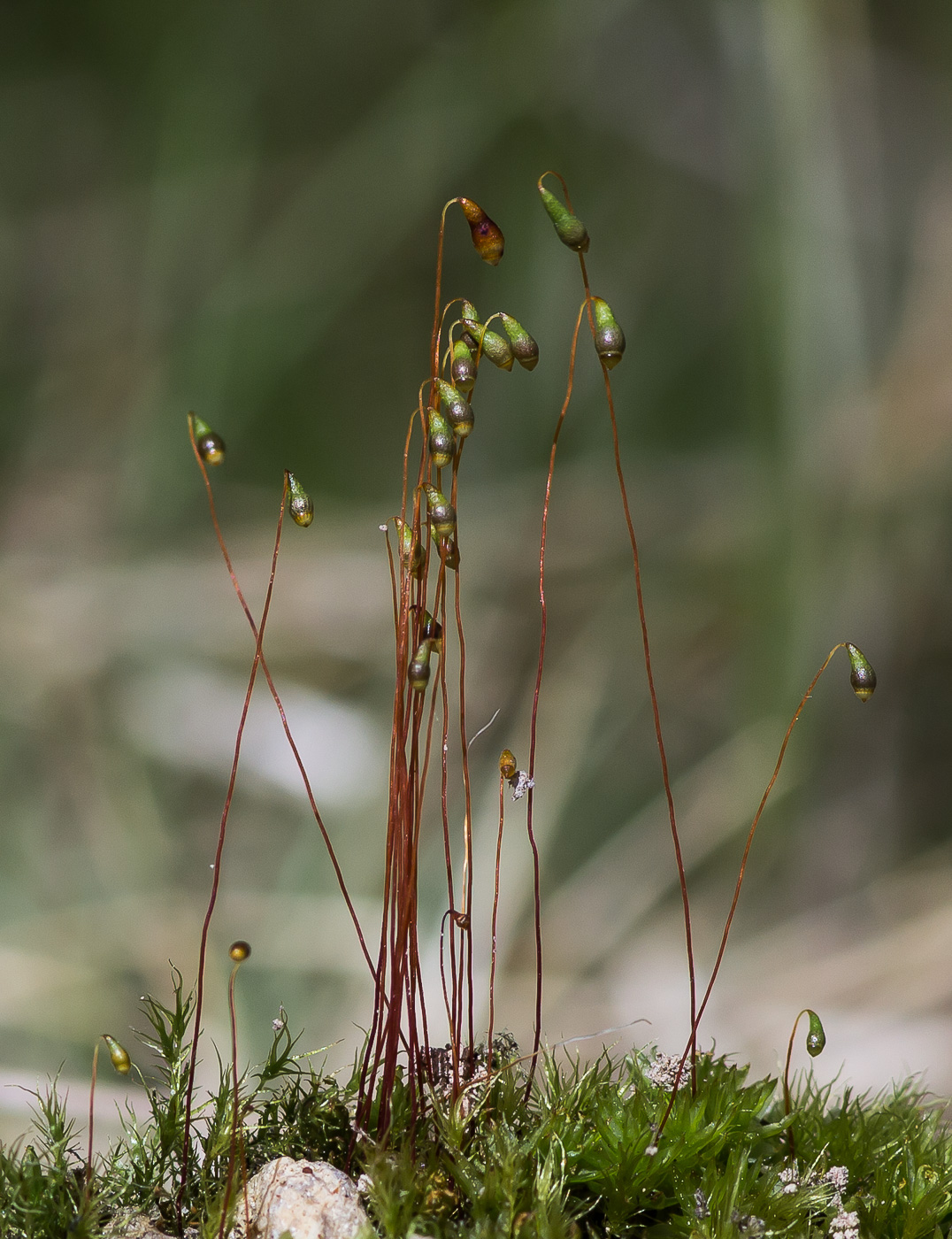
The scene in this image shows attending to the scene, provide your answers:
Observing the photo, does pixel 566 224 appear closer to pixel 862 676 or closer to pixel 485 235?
pixel 485 235

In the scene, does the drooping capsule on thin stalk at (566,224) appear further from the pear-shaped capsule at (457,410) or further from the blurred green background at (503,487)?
the blurred green background at (503,487)

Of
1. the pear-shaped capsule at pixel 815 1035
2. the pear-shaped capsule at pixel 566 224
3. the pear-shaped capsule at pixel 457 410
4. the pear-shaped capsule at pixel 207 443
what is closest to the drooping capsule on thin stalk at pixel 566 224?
the pear-shaped capsule at pixel 566 224

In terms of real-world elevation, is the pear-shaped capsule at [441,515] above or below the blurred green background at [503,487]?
below

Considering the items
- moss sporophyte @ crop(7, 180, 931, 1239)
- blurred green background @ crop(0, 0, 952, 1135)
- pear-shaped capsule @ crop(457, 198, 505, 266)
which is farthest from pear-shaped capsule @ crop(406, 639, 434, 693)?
blurred green background @ crop(0, 0, 952, 1135)

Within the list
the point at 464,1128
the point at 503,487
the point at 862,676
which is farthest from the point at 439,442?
the point at 503,487

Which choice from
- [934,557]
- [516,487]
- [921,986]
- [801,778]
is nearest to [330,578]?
[516,487]

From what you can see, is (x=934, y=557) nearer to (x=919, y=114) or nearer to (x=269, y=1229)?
(x=919, y=114)
